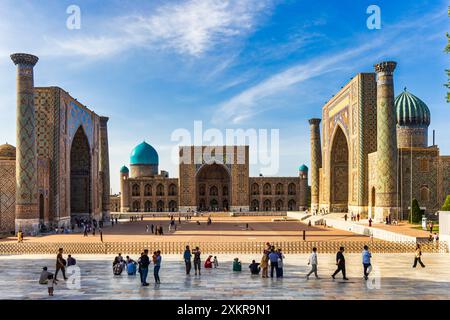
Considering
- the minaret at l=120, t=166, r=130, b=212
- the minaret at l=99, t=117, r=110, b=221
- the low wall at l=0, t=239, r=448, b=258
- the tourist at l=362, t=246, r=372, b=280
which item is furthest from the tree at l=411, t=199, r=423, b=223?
the minaret at l=120, t=166, r=130, b=212

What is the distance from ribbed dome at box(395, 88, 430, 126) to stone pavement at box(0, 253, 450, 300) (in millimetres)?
39412

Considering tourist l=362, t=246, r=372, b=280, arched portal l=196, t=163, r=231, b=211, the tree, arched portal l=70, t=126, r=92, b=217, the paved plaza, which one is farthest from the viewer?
arched portal l=196, t=163, r=231, b=211

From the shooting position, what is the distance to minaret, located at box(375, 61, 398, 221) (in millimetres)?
36656

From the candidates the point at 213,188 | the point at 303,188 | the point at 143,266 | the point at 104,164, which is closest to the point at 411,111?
the point at 303,188

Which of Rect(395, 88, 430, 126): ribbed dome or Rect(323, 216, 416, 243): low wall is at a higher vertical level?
Rect(395, 88, 430, 126): ribbed dome

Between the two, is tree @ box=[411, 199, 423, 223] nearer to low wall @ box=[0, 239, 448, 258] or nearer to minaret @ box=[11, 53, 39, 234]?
low wall @ box=[0, 239, 448, 258]

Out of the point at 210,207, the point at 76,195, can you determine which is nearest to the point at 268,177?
the point at 210,207

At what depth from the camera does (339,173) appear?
53.3 metres

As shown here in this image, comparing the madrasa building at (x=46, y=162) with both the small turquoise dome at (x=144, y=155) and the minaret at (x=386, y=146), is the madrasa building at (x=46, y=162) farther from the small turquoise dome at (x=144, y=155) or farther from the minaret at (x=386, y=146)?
the small turquoise dome at (x=144, y=155)

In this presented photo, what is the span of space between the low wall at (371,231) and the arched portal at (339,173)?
352 inches

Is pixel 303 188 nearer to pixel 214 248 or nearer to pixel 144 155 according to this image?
pixel 144 155
